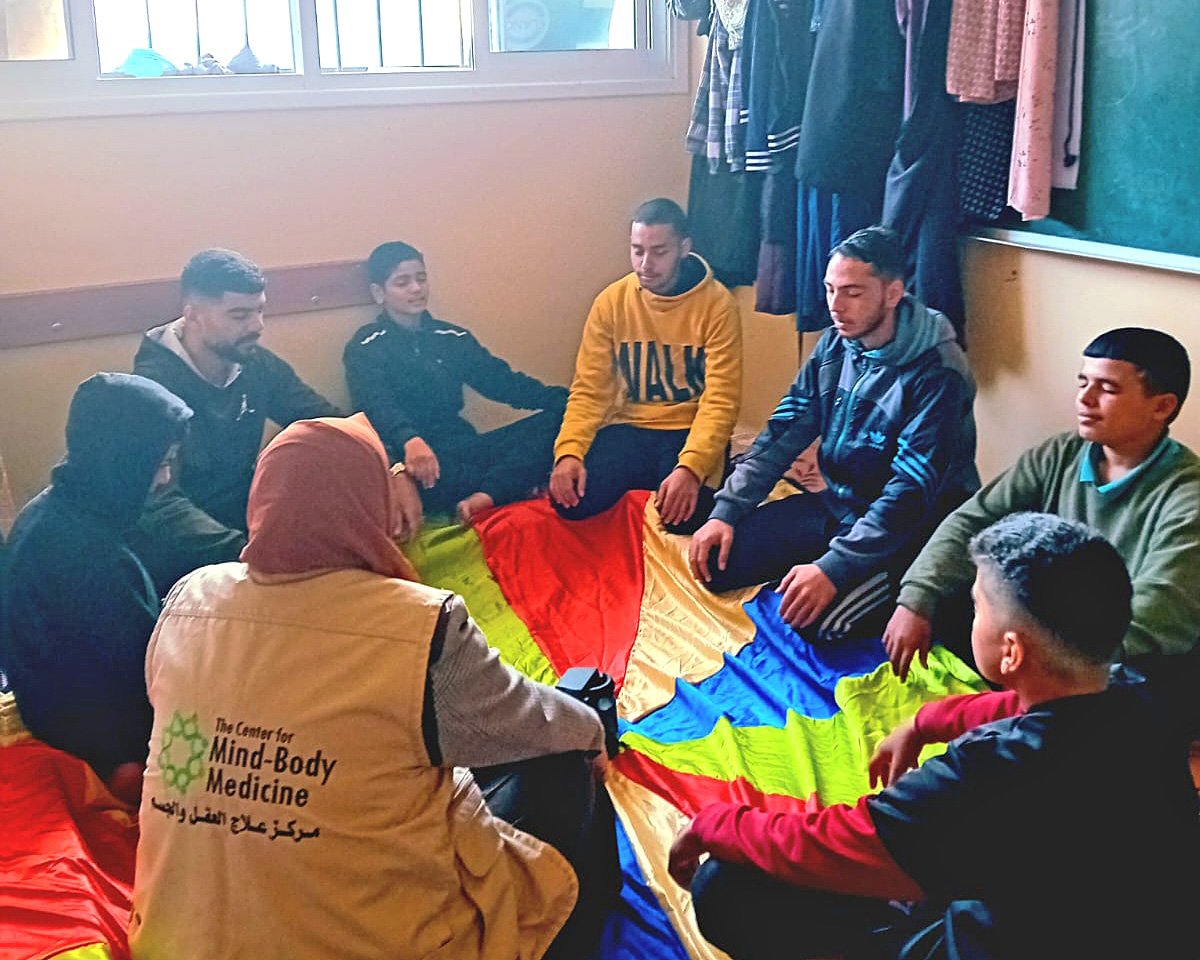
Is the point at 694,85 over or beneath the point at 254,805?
over

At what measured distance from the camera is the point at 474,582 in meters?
2.75

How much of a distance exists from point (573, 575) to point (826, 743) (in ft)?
2.94

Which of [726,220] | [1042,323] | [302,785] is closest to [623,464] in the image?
[726,220]

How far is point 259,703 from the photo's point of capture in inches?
50.0

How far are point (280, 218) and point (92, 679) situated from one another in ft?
5.18

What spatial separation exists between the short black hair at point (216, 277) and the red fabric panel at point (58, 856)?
42.9 inches

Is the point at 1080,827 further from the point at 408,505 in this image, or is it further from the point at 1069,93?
the point at 408,505

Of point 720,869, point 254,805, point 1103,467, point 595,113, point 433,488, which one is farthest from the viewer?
point 595,113

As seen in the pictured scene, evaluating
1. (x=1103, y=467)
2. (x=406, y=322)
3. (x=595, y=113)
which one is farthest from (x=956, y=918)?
(x=595, y=113)

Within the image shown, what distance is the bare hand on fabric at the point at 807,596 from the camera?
2275mm

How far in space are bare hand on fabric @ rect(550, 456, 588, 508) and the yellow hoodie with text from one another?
5cm

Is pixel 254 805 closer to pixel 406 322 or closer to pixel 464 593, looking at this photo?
pixel 464 593

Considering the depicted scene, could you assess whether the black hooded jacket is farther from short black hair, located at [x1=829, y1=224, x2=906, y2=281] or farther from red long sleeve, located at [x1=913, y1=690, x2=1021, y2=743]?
short black hair, located at [x1=829, y1=224, x2=906, y2=281]

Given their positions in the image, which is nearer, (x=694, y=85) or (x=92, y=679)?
(x=92, y=679)
